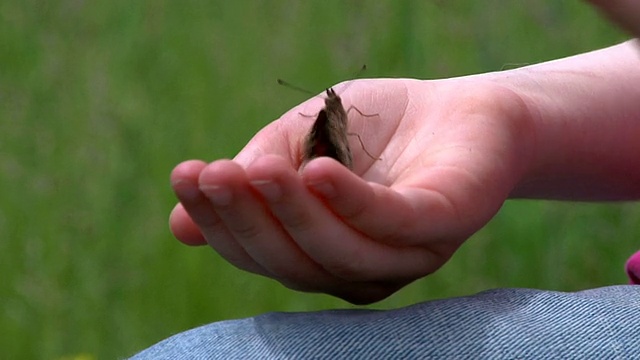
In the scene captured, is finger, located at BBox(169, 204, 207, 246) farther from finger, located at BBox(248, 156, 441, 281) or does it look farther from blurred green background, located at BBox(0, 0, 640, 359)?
blurred green background, located at BBox(0, 0, 640, 359)

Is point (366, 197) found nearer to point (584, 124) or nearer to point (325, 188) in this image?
point (325, 188)

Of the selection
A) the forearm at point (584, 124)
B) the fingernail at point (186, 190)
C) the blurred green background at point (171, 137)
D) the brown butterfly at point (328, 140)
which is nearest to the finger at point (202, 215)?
the fingernail at point (186, 190)

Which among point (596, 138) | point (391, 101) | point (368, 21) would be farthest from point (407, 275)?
point (368, 21)

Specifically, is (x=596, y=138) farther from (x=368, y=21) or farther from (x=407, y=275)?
(x=368, y=21)

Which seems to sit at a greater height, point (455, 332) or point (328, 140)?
point (328, 140)

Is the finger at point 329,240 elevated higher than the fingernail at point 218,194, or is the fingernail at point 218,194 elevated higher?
the fingernail at point 218,194

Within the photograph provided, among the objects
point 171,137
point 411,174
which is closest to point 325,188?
point 411,174

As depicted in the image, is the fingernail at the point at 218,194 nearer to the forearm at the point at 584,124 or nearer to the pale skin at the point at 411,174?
the pale skin at the point at 411,174

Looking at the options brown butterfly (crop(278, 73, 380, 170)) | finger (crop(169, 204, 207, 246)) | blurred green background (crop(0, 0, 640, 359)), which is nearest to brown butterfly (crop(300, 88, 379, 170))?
brown butterfly (crop(278, 73, 380, 170))
